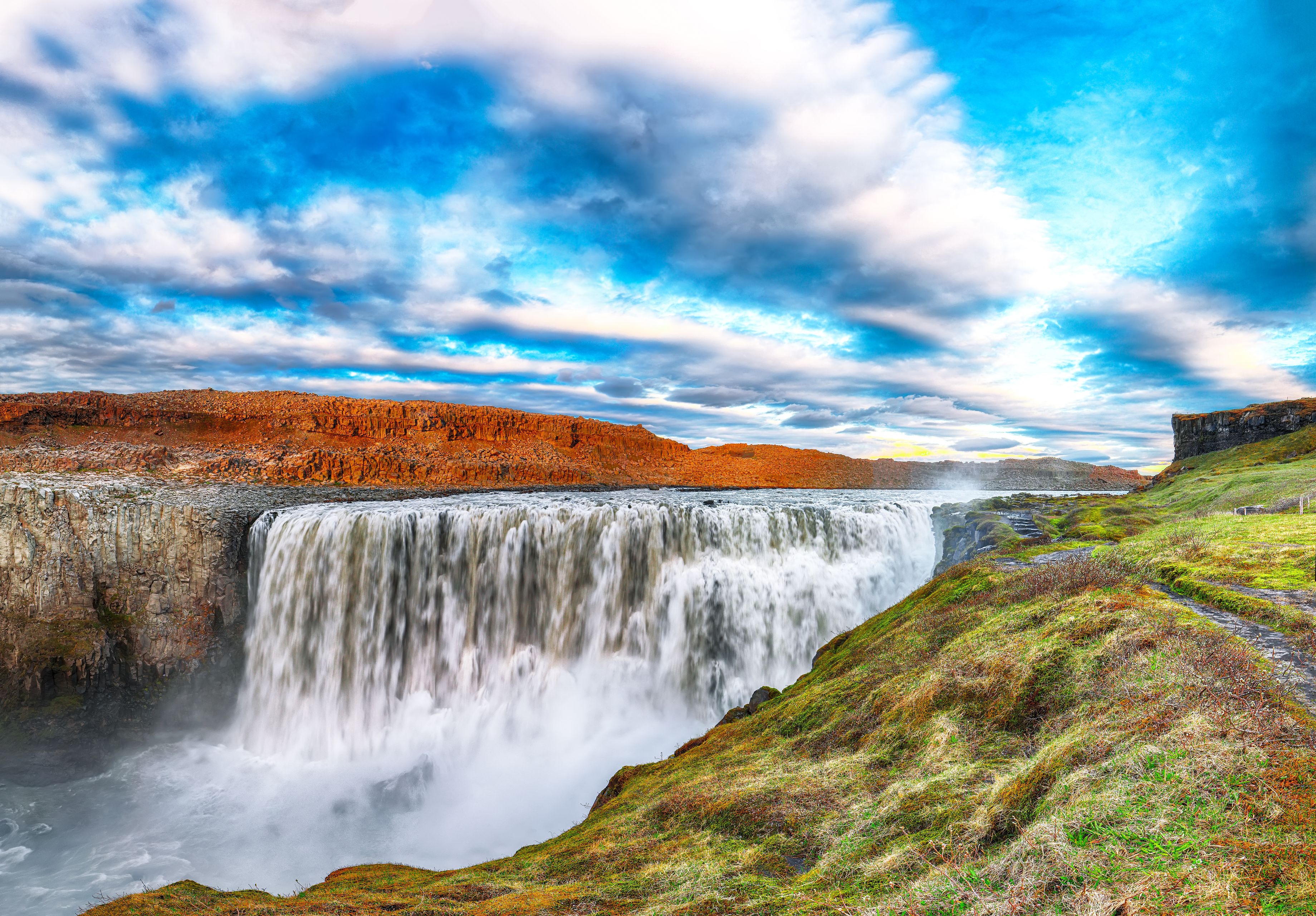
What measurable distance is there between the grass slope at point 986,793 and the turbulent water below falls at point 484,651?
1051 centimetres

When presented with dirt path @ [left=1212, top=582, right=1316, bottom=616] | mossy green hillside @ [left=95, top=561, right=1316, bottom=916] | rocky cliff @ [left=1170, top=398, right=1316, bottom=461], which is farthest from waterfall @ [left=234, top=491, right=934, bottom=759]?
rocky cliff @ [left=1170, top=398, right=1316, bottom=461]

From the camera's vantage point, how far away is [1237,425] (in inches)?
2434

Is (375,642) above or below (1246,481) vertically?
below

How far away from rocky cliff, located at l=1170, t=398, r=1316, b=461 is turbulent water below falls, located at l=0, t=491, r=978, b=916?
207 ft

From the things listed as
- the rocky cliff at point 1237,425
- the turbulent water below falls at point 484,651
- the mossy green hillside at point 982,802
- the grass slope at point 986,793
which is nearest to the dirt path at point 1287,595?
the grass slope at point 986,793

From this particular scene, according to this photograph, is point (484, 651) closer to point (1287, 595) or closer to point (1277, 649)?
point (1277, 649)

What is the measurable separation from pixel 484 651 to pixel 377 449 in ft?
206

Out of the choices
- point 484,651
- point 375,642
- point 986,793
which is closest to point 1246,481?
point 986,793

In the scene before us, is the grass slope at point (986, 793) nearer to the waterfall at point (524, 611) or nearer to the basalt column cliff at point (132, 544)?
the waterfall at point (524, 611)

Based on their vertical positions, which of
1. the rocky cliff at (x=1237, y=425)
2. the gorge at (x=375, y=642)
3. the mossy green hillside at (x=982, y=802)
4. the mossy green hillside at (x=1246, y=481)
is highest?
the rocky cliff at (x=1237, y=425)

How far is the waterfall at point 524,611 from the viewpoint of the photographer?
1955cm

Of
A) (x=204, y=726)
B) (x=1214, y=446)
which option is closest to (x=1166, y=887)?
(x=204, y=726)

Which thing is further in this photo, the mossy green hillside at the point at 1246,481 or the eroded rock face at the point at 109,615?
the mossy green hillside at the point at 1246,481

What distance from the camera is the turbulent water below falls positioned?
16422mm
